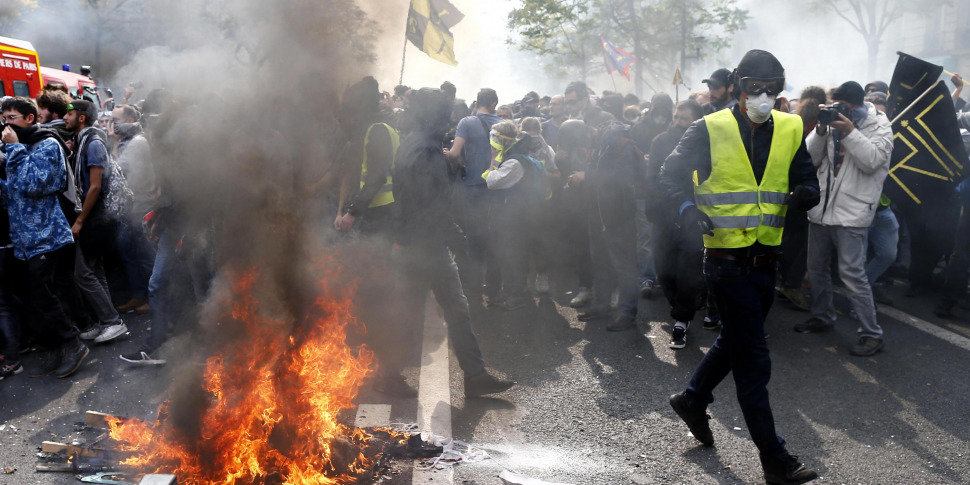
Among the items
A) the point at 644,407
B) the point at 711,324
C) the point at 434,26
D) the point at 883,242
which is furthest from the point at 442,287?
the point at 883,242

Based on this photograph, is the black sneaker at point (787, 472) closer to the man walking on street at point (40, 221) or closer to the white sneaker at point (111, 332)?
the man walking on street at point (40, 221)

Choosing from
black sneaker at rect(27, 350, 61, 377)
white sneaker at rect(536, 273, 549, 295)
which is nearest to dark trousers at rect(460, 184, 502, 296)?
white sneaker at rect(536, 273, 549, 295)

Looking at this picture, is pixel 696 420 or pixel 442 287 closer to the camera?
pixel 696 420

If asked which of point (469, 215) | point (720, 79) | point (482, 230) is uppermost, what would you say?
point (720, 79)

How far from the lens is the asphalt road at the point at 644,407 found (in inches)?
152

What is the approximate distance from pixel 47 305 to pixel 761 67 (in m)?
4.99

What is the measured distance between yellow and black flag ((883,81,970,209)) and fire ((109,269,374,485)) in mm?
5570

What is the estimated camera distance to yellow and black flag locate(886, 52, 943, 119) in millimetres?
6840

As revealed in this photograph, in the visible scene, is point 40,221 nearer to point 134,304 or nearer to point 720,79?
point 134,304

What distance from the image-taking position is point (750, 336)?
147 inches

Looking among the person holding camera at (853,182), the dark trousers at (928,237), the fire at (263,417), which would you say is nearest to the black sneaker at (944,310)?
the dark trousers at (928,237)

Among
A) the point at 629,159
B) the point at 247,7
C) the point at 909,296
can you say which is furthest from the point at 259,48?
the point at 909,296

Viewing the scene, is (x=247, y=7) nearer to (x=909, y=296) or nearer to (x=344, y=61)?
(x=344, y=61)

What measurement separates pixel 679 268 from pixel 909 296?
10.1 ft
